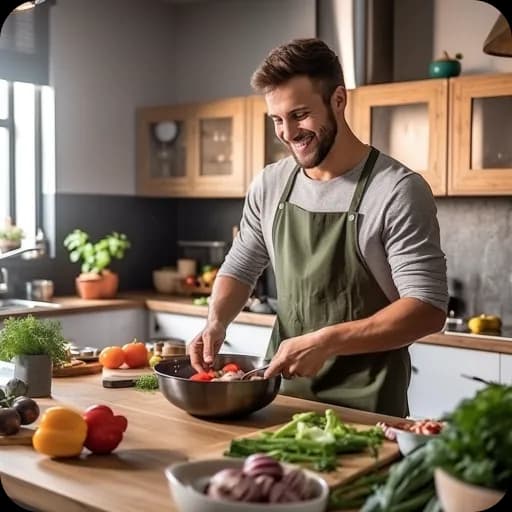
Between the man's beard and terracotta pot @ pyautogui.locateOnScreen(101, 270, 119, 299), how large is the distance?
2546 mm

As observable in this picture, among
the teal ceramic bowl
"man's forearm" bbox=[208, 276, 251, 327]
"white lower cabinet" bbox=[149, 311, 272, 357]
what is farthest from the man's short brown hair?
"white lower cabinet" bbox=[149, 311, 272, 357]

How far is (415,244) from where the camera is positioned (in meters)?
2.14

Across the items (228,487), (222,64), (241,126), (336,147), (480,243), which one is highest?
(222,64)

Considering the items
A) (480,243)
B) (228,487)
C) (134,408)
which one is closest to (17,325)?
(134,408)

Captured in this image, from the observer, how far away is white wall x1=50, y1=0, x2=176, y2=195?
4.72m

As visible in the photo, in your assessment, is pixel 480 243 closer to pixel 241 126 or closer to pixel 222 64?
pixel 241 126

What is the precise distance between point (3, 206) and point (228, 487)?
373 cm

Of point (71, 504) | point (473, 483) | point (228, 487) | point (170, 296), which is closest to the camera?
point (473, 483)

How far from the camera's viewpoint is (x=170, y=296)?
490 cm

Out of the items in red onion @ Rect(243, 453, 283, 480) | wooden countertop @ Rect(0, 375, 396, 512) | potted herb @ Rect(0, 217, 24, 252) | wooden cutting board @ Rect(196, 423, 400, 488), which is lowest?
wooden countertop @ Rect(0, 375, 396, 512)

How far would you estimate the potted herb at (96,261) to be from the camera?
15.2 ft

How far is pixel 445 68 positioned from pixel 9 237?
2.35m

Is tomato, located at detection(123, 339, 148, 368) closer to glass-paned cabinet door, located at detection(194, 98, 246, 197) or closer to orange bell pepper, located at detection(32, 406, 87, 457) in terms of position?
orange bell pepper, located at detection(32, 406, 87, 457)

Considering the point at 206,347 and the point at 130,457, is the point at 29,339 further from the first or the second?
the point at 130,457
